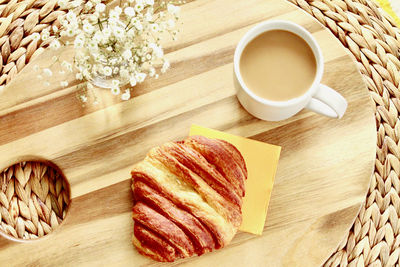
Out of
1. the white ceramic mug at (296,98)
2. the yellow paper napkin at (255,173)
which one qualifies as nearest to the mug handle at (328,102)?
the white ceramic mug at (296,98)

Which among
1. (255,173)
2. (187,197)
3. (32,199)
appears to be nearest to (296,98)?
(255,173)

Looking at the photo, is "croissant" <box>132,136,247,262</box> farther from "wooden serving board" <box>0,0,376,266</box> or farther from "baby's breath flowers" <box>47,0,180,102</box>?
"baby's breath flowers" <box>47,0,180,102</box>

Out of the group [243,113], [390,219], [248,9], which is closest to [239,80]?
[243,113]

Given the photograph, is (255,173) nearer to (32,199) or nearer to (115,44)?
(115,44)

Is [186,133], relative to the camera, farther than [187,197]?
Yes

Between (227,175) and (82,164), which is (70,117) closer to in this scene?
(82,164)

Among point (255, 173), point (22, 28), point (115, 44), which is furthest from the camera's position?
point (22, 28)

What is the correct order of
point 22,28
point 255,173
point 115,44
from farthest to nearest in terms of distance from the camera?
point 22,28
point 255,173
point 115,44
